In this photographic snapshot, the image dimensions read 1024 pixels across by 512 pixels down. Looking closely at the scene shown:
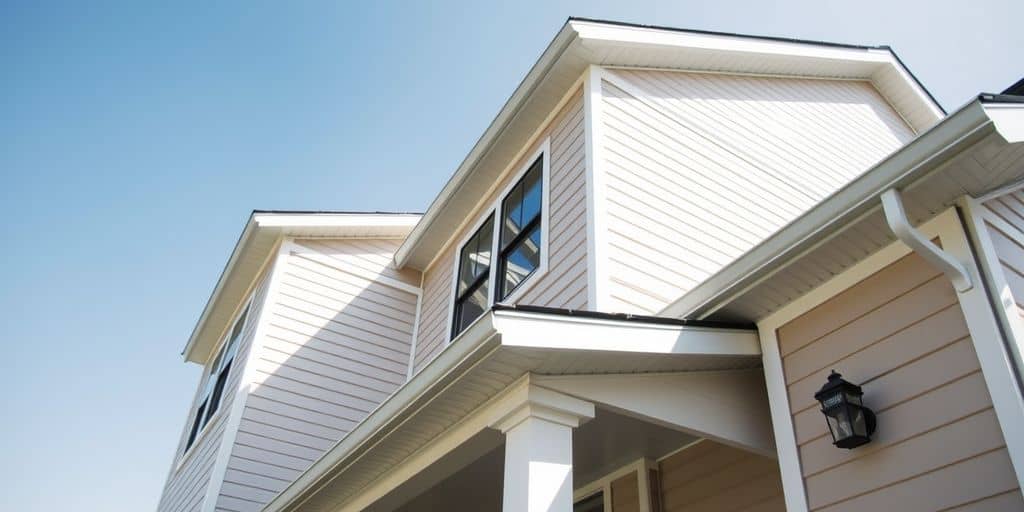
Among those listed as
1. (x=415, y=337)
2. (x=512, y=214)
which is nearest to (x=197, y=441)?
(x=415, y=337)

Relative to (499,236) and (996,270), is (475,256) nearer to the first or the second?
(499,236)

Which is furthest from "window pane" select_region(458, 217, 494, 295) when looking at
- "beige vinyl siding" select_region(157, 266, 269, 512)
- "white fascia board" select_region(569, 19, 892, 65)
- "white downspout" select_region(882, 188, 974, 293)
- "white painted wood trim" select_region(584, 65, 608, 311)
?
"white downspout" select_region(882, 188, 974, 293)

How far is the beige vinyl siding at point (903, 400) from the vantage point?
2658mm

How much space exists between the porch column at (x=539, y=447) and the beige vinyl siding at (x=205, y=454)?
5.38 metres

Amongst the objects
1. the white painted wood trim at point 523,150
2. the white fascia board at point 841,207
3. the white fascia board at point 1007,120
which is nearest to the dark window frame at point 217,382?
the white painted wood trim at point 523,150

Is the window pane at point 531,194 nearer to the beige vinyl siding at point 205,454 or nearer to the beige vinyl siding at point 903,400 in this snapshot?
the beige vinyl siding at point 903,400

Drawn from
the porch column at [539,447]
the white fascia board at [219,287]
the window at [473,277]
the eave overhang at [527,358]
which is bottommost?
the porch column at [539,447]

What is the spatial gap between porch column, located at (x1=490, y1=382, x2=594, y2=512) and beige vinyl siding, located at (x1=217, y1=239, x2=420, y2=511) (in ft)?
16.7

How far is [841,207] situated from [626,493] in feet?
7.34

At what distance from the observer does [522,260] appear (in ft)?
20.6

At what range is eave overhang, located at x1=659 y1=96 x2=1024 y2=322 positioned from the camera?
272cm

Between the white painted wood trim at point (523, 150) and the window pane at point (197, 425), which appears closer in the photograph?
the white painted wood trim at point (523, 150)

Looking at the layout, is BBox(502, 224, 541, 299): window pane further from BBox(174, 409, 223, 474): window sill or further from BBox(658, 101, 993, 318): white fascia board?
BBox(174, 409, 223, 474): window sill

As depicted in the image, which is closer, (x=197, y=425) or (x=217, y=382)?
(x=217, y=382)
